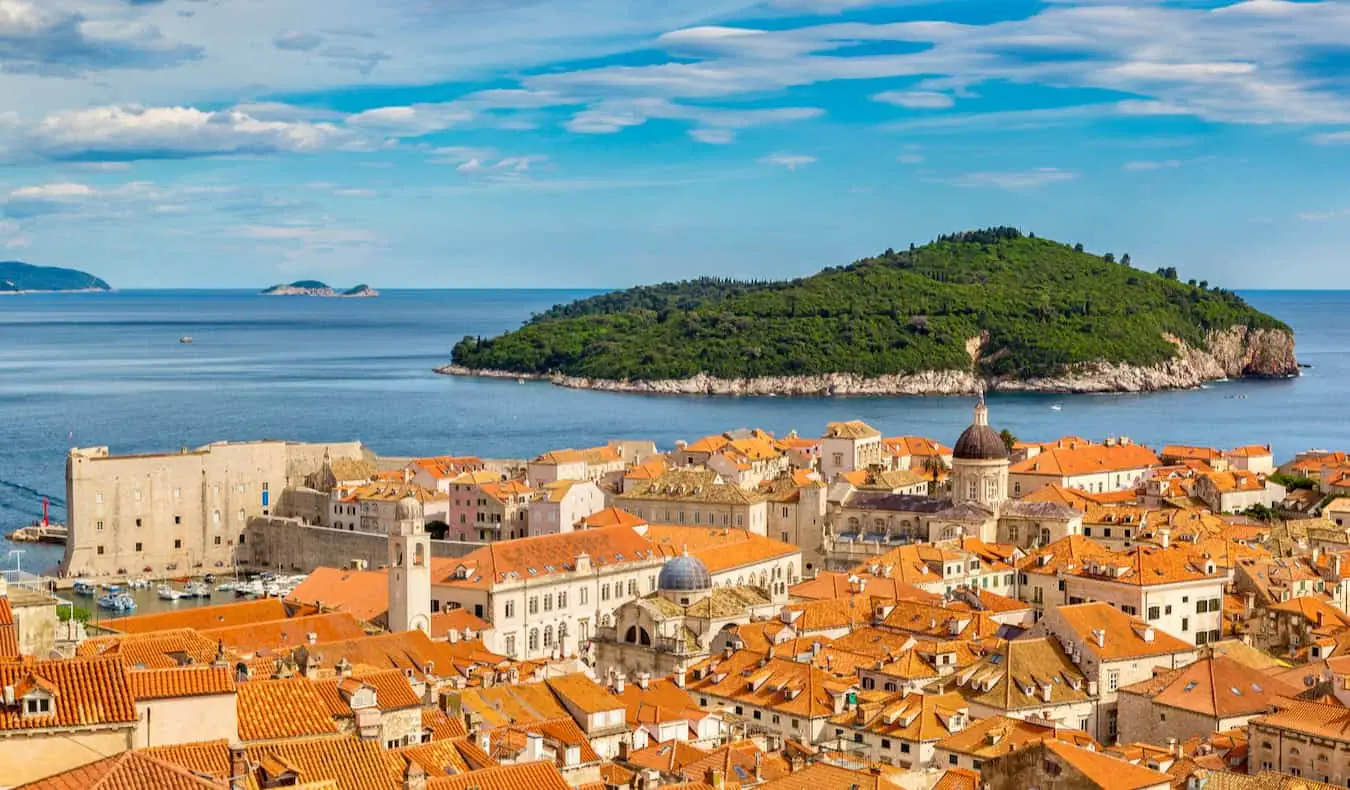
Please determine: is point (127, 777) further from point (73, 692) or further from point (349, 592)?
point (349, 592)

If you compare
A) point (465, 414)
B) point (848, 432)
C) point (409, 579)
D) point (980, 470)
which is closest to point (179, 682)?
point (409, 579)

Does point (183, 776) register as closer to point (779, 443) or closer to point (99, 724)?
point (99, 724)

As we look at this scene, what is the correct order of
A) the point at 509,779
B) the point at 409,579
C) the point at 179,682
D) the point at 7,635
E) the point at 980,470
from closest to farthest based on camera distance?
1. the point at 179,682
2. the point at 7,635
3. the point at 509,779
4. the point at 409,579
5. the point at 980,470

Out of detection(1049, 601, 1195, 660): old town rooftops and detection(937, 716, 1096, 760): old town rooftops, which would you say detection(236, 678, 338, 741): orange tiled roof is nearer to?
detection(937, 716, 1096, 760): old town rooftops

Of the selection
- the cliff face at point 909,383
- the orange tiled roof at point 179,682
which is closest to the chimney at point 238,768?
the orange tiled roof at point 179,682

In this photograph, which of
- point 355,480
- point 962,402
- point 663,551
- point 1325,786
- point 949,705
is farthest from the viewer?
point 962,402

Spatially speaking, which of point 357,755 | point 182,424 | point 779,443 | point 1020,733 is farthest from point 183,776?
point 182,424
